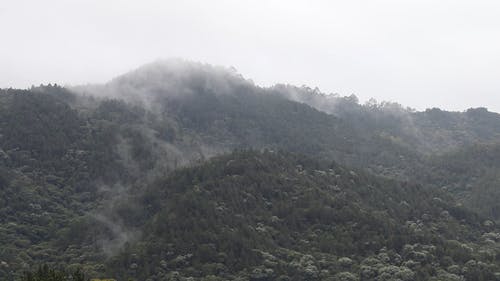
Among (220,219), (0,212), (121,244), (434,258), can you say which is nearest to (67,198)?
(0,212)

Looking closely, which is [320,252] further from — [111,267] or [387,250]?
→ [111,267]

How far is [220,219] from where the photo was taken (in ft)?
530

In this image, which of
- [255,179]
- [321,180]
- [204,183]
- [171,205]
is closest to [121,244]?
[171,205]

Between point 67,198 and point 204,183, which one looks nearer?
point 204,183

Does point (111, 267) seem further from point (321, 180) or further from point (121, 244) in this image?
point (321, 180)

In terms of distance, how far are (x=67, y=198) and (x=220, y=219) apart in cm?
5398

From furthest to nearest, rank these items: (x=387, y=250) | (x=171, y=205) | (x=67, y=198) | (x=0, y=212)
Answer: (x=67, y=198) < (x=0, y=212) < (x=171, y=205) < (x=387, y=250)

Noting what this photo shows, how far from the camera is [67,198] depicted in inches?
7810

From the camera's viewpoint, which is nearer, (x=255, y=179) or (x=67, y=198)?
(x=255, y=179)

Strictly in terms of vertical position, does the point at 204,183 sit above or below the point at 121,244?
above

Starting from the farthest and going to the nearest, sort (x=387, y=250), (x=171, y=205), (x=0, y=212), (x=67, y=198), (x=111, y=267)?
(x=67, y=198), (x=0, y=212), (x=171, y=205), (x=387, y=250), (x=111, y=267)

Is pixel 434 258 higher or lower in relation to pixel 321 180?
lower

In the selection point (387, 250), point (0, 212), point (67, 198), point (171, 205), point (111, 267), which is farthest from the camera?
point (67, 198)

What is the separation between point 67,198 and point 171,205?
42947mm
